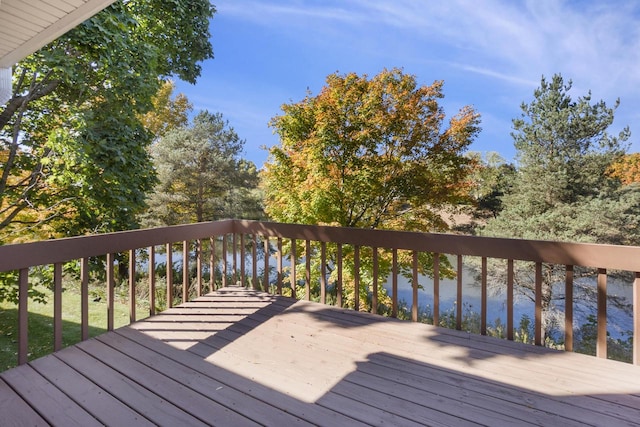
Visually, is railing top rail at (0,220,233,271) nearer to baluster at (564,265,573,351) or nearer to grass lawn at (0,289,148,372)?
grass lawn at (0,289,148,372)

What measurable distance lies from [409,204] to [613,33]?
43.6ft

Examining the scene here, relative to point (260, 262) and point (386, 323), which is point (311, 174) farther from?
point (260, 262)

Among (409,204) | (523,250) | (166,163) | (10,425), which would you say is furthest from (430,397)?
(166,163)

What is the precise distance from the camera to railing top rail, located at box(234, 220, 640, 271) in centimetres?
216

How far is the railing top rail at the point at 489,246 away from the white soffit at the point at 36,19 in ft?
7.70

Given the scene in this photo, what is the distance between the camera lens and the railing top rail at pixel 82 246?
6.77 ft

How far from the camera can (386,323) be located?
9.20ft

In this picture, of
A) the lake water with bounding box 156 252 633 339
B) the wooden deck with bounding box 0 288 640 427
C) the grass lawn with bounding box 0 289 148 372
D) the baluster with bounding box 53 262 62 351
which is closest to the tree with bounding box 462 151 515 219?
the lake water with bounding box 156 252 633 339

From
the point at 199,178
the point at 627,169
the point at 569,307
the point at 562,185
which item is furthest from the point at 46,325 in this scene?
the point at 627,169

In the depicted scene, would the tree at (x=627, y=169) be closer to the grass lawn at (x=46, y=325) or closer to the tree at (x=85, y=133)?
the tree at (x=85, y=133)

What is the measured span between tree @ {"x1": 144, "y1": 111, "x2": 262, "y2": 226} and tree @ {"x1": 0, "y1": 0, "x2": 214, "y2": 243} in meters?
4.17

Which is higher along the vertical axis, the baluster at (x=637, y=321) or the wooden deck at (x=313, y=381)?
the baluster at (x=637, y=321)

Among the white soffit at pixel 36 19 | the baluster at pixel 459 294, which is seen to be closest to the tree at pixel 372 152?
the baluster at pixel 459 294

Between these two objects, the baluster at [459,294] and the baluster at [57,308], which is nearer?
the baluster at [57,308]
